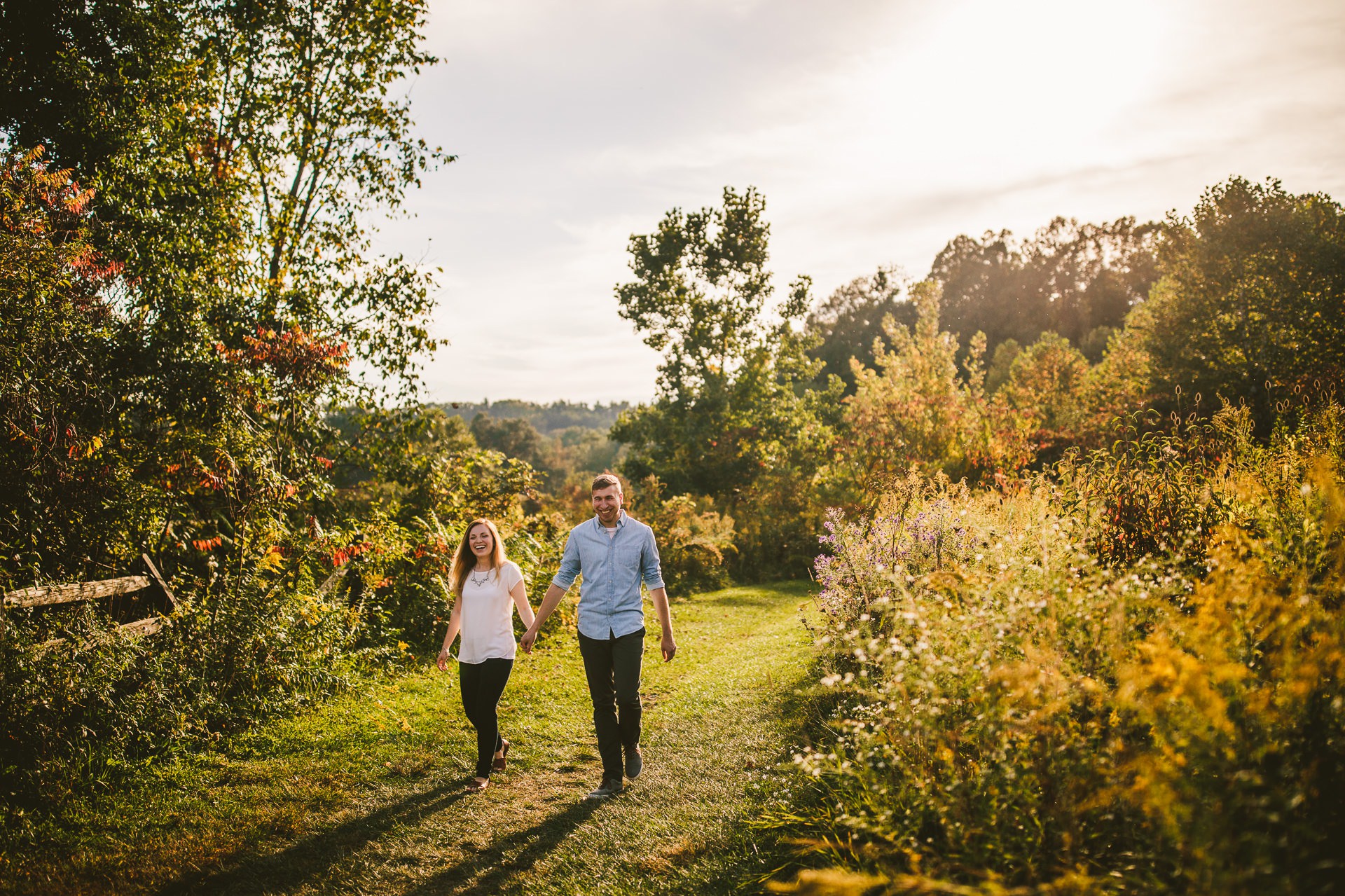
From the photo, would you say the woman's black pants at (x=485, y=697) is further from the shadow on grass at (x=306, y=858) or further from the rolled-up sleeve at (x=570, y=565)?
the rolled-up sleeve at (x=570, y=565)

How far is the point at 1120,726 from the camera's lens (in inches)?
123

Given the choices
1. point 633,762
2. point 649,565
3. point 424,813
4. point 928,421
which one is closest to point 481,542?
point 649,565

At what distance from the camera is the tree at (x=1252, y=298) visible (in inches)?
697

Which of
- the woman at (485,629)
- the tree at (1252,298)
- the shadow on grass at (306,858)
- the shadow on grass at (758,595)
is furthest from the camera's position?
the tree at (1252,298)

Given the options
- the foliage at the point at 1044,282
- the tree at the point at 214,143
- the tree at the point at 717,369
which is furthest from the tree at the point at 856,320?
the tree at the point at 214,143

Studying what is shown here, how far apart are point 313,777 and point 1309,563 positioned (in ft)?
20.7

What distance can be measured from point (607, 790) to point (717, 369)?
76.1 feet

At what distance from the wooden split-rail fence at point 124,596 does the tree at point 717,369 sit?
19475 millimetres

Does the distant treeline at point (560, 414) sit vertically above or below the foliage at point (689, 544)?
above

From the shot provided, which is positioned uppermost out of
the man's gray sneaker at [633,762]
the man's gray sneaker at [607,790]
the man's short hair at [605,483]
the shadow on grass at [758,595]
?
the man's short hair at [605,483]

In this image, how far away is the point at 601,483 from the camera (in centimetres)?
506

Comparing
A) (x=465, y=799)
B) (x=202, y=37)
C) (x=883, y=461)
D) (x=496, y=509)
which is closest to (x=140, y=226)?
(x=202, y=37)

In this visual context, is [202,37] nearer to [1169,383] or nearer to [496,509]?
[496,509]

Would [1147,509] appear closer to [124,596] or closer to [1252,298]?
[124,596]
